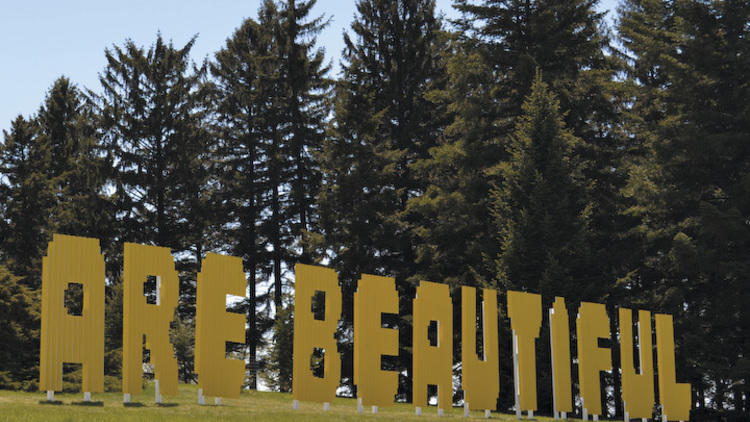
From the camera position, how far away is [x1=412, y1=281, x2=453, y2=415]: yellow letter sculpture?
19.3 metres

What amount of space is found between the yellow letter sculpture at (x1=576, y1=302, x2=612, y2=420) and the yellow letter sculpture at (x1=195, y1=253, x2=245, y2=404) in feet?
30.0

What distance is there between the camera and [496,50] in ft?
100

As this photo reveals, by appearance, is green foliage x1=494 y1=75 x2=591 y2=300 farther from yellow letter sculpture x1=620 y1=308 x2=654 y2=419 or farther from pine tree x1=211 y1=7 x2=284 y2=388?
pine tree x1=211 y1=7 x2=284 y2=388

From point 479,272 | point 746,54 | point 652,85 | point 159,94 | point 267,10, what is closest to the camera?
point 746,54

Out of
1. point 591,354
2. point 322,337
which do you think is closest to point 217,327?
point 322,337

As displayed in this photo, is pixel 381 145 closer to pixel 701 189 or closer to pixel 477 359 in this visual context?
pixel 701 189

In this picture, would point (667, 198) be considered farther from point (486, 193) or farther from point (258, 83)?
point (258, 83)

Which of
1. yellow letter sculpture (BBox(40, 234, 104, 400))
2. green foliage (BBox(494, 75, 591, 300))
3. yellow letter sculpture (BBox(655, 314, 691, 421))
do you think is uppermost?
green foliage (BBox(494, 75, 591, 300))

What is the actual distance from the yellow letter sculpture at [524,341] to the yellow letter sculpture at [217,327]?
6.89 m

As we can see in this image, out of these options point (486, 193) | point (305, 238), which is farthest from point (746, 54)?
point (305, 238)

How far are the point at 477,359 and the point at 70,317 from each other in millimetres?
9346

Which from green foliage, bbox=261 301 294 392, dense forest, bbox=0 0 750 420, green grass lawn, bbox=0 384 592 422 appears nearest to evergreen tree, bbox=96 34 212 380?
dense forest, bbox=0 0 750 420

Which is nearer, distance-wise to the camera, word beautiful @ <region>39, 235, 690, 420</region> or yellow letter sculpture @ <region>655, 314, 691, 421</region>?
word beautiful @ <region>39, 235, 690, 420</region>

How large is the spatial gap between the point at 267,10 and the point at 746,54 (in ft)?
70.5
